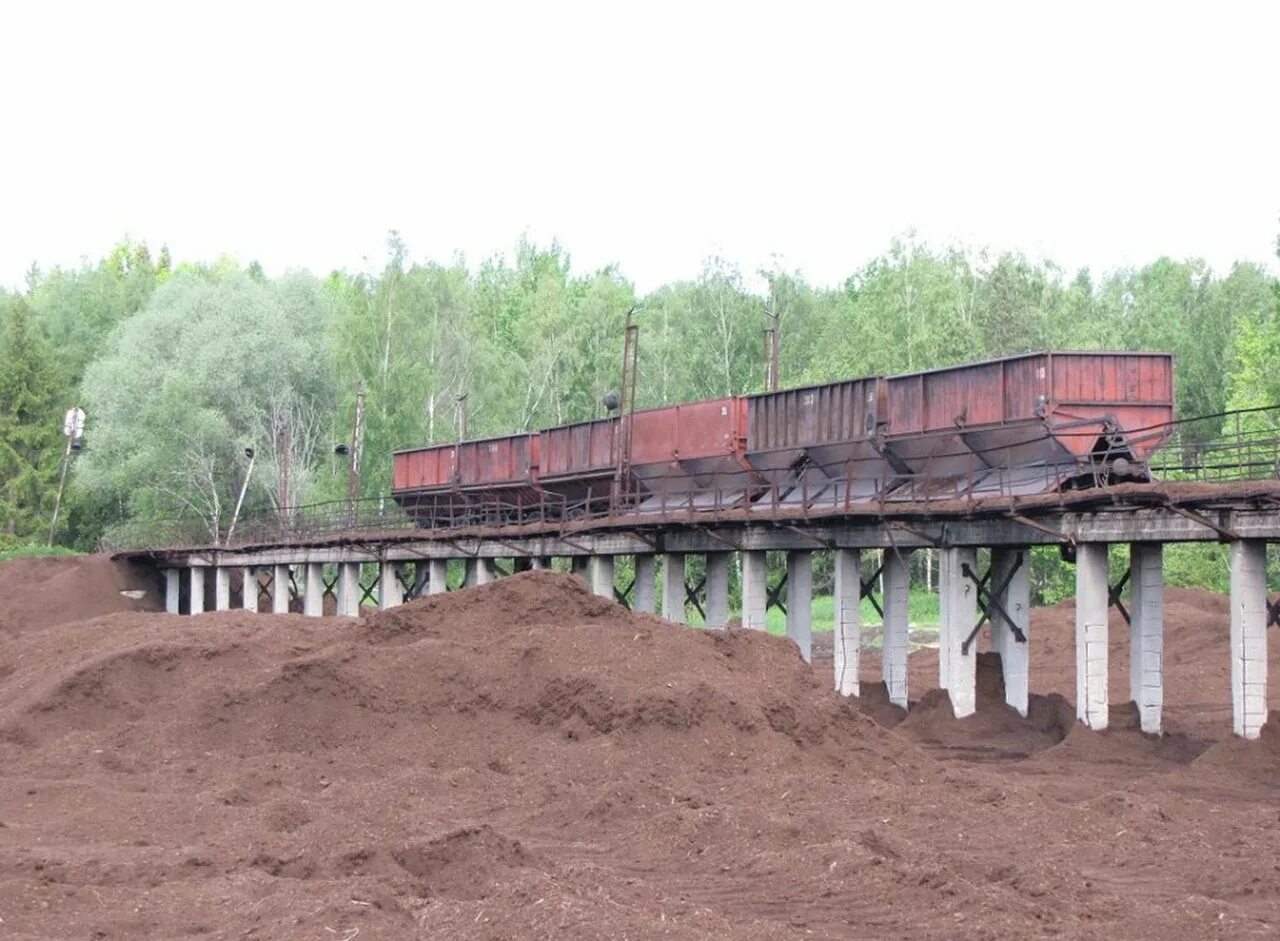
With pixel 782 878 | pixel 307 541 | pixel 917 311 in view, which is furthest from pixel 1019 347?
pixel 782 878

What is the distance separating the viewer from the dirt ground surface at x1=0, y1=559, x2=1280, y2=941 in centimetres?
1370

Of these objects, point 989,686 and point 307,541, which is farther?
point 307,541

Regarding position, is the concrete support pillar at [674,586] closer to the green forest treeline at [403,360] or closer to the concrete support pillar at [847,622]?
the concrete support pillar at [847,622]

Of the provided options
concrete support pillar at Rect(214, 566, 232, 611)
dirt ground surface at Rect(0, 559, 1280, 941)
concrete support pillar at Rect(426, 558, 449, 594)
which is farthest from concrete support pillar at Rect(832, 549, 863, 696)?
concrete support pillar at Rect(214, 566, 232, 611)

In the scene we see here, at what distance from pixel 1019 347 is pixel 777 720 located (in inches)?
1798

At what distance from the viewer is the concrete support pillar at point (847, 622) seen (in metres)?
Answer: 31.2

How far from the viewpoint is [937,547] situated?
95.6 ft

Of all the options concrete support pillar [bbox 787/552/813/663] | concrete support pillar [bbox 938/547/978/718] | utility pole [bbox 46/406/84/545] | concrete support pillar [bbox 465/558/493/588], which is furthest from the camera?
utility pole [bbox 46/406/84/545]

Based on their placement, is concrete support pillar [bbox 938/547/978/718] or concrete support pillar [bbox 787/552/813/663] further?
concrete support pillar [bbox 787/552/813/663]

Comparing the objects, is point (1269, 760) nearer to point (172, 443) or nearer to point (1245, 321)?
point (1245, 321)

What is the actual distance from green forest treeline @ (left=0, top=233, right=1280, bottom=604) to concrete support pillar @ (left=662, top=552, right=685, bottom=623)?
2958cm

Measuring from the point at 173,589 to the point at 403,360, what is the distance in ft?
50.2

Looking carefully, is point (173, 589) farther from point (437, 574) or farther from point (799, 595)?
point (799, 595)

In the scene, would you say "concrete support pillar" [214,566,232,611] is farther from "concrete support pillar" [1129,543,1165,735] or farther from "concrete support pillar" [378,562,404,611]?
"concrete support pillar" [1129,543,1165,735]
